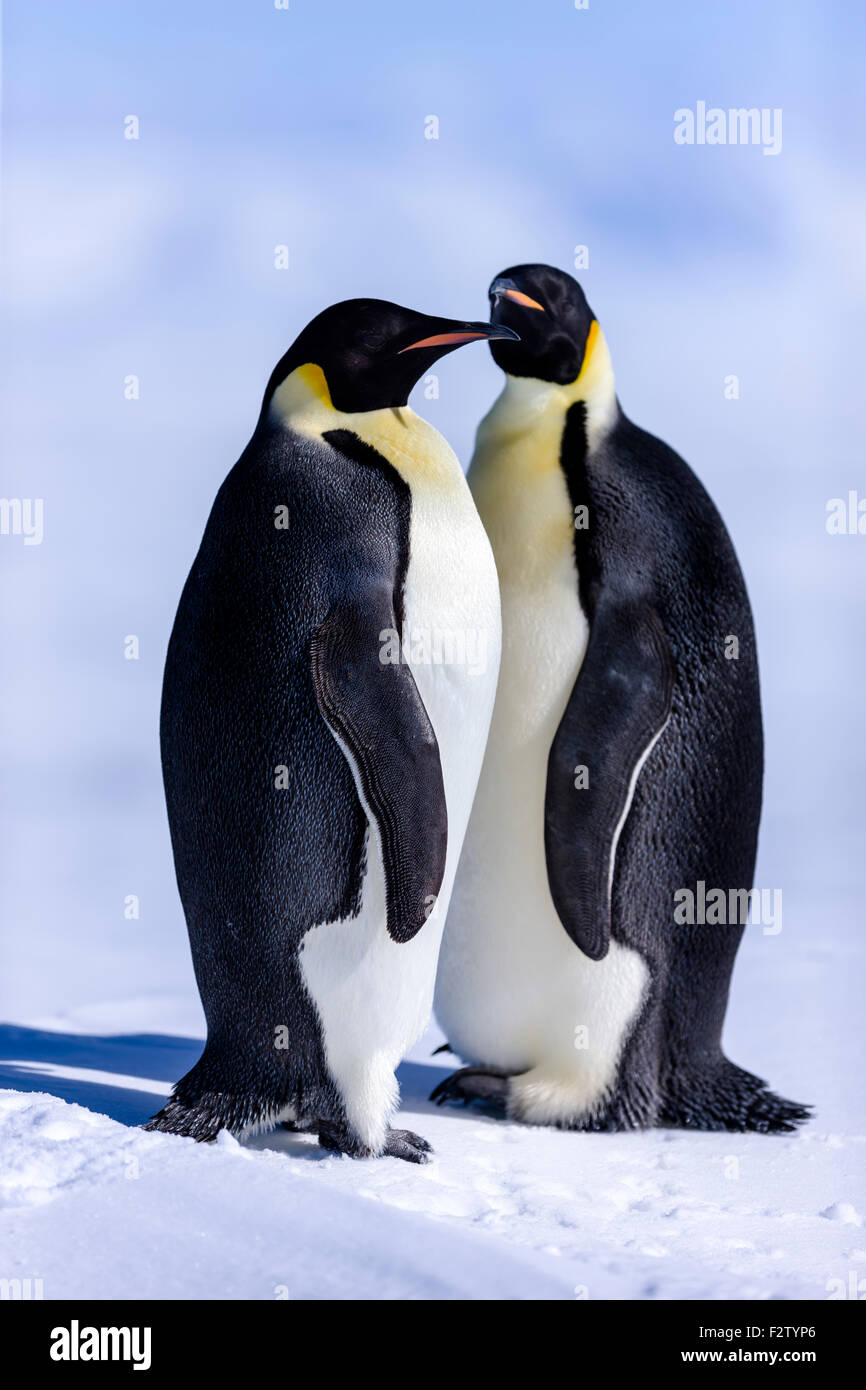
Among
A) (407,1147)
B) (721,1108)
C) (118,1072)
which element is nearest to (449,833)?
(407,1147)

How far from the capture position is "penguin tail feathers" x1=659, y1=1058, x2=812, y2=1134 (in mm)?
3539

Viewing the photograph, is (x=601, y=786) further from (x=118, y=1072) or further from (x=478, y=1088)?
(x=118, y=1072)

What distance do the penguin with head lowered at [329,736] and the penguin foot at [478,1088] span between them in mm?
434

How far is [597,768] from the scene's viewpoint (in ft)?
11.0

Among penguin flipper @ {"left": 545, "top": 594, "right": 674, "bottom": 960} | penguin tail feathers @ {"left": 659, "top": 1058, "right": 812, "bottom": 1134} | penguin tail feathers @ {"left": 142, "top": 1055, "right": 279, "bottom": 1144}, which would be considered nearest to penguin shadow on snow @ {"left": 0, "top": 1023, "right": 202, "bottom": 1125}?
penguin tail feathers @ {"left": 142, "top": 1055, "right": 279, "bottom": 1144}

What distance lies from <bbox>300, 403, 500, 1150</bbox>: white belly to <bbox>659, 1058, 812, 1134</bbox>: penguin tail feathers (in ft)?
2.20

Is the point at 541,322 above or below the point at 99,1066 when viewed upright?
above

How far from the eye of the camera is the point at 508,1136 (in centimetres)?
339

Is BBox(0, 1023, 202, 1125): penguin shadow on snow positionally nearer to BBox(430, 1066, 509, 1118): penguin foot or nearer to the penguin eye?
BBox(430, 1066, 509, 1118): penguin foot

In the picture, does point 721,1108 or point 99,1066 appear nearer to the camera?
point 721,1108

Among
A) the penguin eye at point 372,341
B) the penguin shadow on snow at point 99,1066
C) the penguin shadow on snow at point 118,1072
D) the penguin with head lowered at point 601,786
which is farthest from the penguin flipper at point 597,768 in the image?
the penguin shadow on snow at point 99,1066

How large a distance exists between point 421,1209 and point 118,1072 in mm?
1275

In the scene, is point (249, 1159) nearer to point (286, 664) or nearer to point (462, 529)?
point (286, 664)
